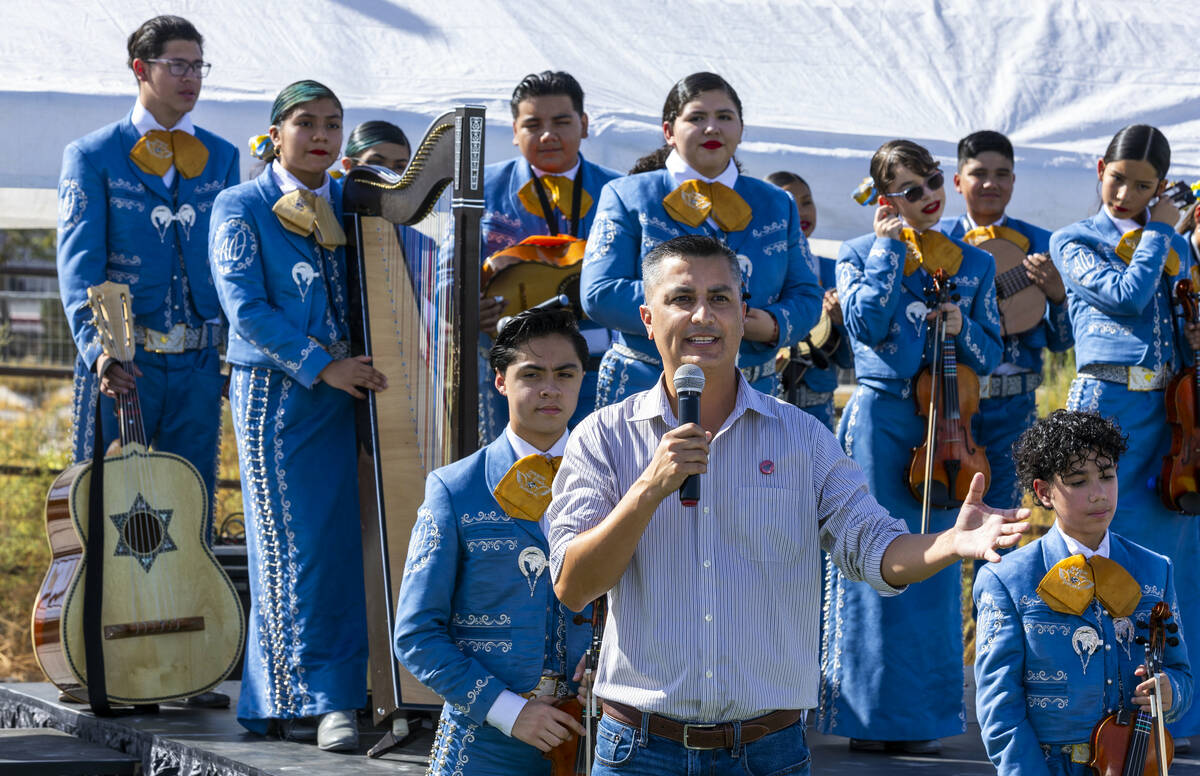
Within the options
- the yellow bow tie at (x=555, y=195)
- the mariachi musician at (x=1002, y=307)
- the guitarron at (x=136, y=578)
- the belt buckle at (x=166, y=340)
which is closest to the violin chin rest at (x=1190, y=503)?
the mariachi musician at (x=1002, y=307)

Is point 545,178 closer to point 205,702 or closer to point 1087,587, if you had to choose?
point 205,702

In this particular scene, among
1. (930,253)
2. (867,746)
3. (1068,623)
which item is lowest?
(867,746)

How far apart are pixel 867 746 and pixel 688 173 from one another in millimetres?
1701

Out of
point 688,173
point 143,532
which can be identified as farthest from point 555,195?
point 143,532

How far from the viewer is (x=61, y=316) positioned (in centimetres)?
1066

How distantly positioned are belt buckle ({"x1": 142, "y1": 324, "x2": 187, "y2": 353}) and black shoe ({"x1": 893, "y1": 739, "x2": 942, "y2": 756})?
2.47 meters

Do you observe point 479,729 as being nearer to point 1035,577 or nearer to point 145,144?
point 1035,577

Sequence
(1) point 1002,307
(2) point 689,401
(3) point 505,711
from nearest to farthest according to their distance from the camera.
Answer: (2) point 689,401
(3) point 505,711
(1) point 1002,307

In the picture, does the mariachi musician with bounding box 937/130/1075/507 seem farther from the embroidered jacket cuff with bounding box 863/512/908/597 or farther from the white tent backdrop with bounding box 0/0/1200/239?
the embroidered jacket cuff with bounding box 863/512/908/597

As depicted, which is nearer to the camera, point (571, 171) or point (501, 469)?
point (501, 469)

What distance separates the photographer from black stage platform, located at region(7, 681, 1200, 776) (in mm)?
4211

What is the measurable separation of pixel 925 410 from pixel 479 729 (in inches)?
72.9

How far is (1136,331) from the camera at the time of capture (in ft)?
16.4

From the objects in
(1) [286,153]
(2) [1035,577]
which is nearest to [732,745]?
(2) [1035,577]
